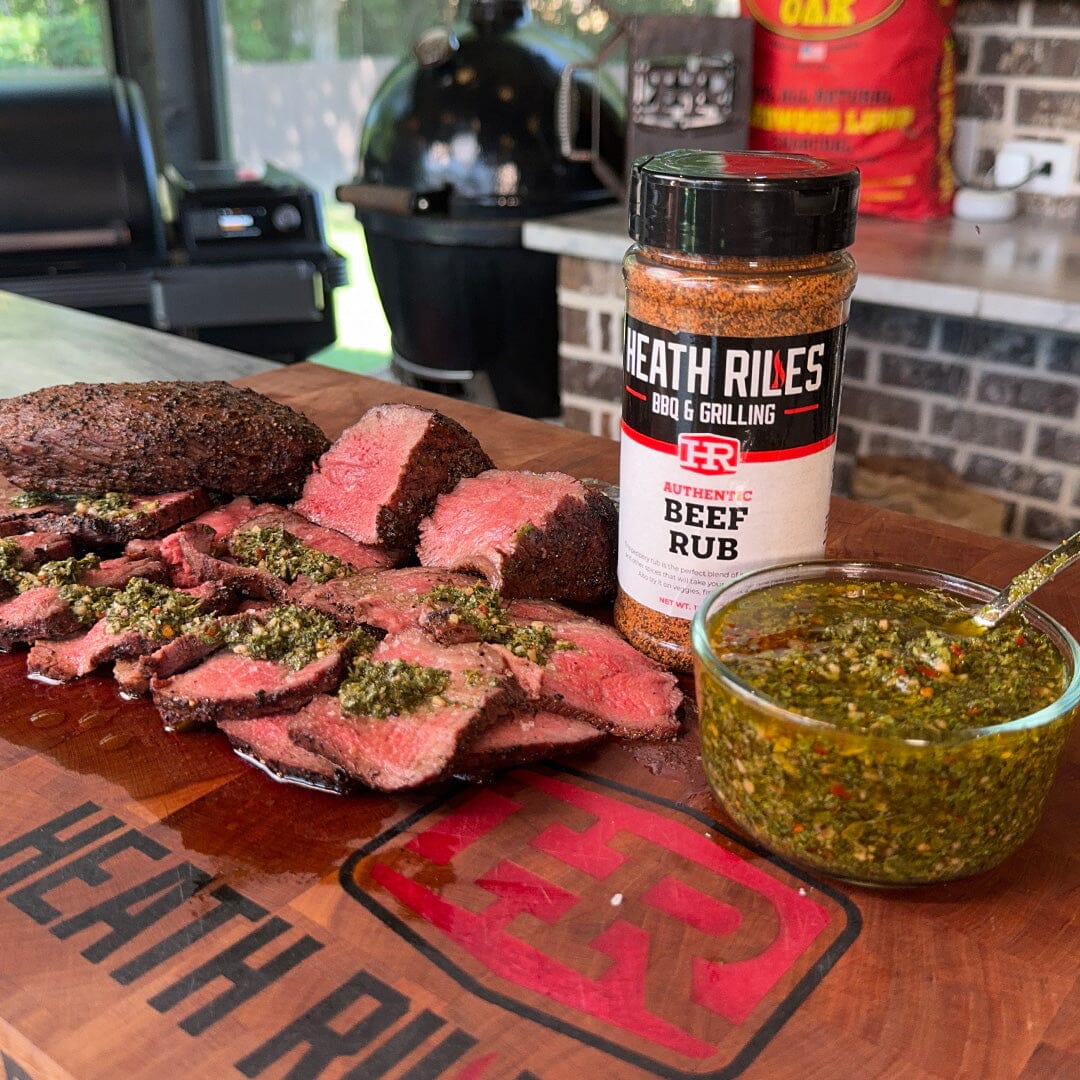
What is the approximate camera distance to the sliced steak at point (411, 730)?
1.01 m

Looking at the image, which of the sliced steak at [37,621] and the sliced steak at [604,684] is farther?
the sliced steak at [37,621]

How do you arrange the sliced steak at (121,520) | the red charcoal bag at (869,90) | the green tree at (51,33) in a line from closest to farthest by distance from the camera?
the sliced steak at (121,520) → the red charcoal bag at (869,90) → the green tree at (51,33)

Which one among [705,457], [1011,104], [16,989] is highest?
[1011,104]

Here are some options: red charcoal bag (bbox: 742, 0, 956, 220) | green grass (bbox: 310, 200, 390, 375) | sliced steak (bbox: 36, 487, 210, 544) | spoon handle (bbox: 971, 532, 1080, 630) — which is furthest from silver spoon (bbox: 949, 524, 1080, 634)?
green grass (bbox: 310, 200, 390, 375)

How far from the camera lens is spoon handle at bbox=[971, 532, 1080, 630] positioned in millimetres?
1021

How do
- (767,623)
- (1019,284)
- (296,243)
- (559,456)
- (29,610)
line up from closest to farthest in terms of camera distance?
(767,623)
(29,610)
(559,456)
(1019,284)
(296,243)

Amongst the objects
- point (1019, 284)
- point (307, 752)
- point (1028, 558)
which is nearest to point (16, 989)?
point (307, 752)

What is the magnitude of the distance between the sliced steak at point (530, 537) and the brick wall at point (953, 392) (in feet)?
4.98

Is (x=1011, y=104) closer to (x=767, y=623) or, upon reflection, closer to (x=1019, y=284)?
(x=1019, y=284)

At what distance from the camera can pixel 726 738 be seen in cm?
93

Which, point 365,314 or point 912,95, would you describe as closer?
point 912,95

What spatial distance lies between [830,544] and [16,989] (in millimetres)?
1119

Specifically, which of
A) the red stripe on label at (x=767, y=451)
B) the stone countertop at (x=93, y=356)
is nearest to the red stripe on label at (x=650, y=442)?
the red stripe on label at (x=767, y=451)

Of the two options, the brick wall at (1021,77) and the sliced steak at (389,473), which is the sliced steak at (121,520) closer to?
the sliced steak at (389,473)
